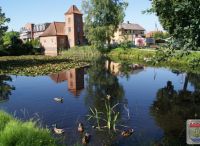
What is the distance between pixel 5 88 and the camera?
87.6 ft

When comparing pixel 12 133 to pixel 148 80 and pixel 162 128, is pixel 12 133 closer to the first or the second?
pixel 162 128

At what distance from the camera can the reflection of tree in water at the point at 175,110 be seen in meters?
13.4

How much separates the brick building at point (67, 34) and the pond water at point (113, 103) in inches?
1934

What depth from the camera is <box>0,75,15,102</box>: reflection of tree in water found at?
2279 cm

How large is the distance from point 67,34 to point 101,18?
19291 mm

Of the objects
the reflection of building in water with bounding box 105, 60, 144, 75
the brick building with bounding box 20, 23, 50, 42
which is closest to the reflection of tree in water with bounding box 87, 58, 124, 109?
the reflection of building in water with bounding box 105, 60, 144, 75

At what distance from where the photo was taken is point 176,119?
630 inches

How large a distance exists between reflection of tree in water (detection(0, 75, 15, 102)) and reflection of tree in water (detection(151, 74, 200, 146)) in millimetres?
11088

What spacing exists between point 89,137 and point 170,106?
26.7ft

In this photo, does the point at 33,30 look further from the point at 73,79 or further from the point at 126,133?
the point at 126,133

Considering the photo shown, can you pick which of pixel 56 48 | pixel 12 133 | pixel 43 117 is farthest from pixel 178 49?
pixel 56 48

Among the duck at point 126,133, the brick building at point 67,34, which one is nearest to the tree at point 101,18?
the brick building at point 67,34

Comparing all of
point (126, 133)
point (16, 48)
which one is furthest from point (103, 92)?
point (16, 48)

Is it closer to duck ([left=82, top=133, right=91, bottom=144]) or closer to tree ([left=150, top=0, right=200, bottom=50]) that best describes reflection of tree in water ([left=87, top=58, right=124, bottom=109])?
duck ([left=82, top=133, right=91, bottom=144])
